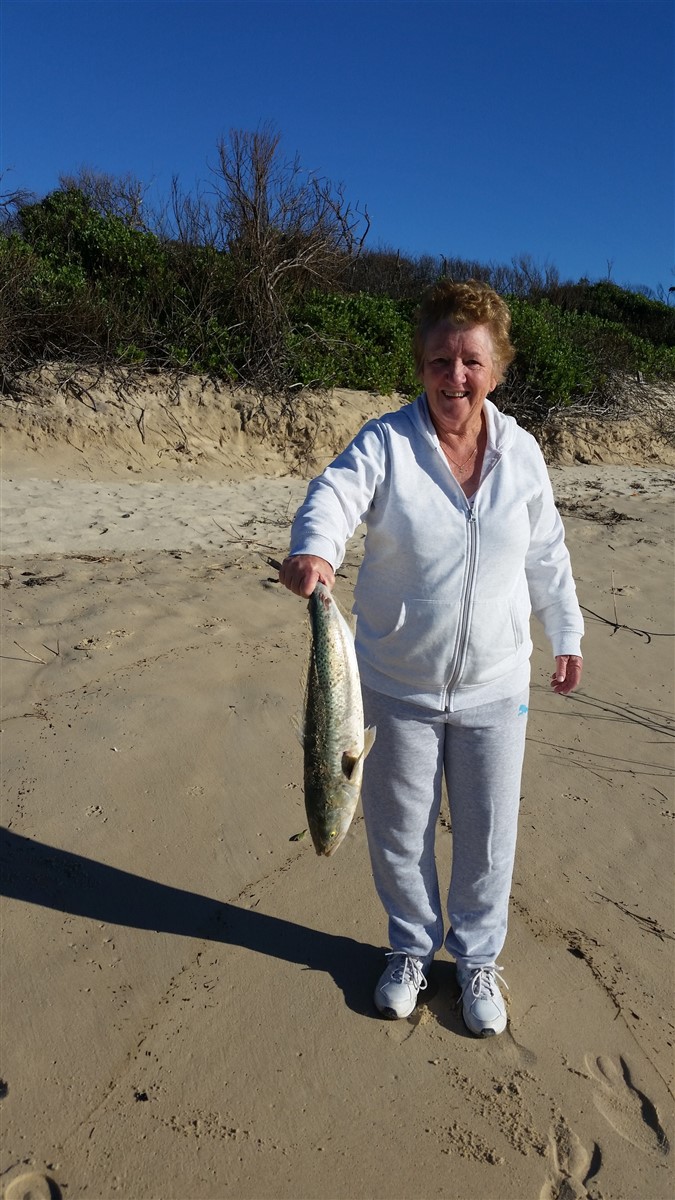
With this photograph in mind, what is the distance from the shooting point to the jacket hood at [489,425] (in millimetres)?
2477

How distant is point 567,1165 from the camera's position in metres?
2.43

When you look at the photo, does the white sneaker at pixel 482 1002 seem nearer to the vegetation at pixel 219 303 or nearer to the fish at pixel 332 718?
the fish at pixel 332 718

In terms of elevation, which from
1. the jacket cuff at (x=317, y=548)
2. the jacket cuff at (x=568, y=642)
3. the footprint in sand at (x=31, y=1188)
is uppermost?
the jacket cuff at (x=317, y=548)

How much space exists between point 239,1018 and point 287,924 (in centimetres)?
48

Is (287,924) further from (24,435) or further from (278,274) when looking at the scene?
(278,274)

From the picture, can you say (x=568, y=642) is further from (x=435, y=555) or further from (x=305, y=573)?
(x=305, y=573)

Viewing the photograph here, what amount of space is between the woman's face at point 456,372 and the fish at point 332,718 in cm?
77

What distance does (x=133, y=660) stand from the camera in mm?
5109

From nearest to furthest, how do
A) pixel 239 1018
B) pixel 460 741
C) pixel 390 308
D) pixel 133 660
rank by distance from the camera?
pixel 460 741 < pixel 239 1018 < pixel 133 660 < pixel 390 308

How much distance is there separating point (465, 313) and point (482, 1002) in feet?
7.36

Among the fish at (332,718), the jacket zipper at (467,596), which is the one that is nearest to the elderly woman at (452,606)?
the jacket zipper at (467,596)

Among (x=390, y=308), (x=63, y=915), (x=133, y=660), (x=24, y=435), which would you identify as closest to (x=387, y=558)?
(x=63, y=915)

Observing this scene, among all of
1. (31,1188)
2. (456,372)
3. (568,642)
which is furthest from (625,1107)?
(456,372)

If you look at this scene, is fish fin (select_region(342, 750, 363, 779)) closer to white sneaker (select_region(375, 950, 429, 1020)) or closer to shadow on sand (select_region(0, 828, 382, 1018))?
white sneaker (select_region(375, 950, 429, 1020))
